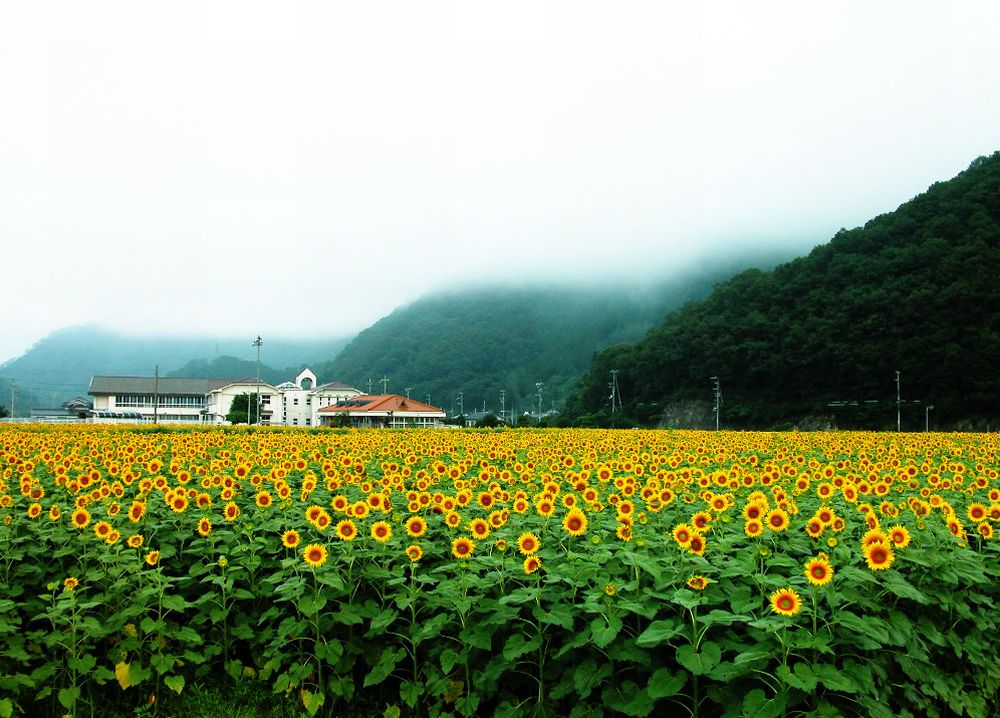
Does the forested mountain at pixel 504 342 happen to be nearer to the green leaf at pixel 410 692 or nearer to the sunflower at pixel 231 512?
the sunflower at pixel 231 512

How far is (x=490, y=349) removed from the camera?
146875 millimetres

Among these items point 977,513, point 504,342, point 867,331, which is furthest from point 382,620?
point 504,342

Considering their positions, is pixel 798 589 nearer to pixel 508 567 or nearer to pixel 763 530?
pixel 763 530

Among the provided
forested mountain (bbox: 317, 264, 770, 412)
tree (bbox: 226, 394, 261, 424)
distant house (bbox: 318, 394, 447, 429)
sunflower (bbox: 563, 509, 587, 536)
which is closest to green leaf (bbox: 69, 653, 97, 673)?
sunflower (bbox: 563, 509, 587, 536)

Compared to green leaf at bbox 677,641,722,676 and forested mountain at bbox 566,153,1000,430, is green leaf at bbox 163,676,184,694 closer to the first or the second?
green leaf at bbox 677,641,722,676

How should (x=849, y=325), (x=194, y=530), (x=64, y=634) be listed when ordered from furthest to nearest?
1. (x=849, y=325)
2. (x=194, y=530)
3. (x=64, y=634)

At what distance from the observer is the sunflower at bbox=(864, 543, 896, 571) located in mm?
4203

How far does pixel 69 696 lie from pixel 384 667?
2.05m

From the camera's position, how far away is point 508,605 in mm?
4469

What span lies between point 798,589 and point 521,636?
1.58 m

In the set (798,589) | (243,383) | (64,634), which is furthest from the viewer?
(243,383)

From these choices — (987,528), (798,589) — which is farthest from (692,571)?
(987,528)

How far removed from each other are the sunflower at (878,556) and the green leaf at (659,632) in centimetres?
119

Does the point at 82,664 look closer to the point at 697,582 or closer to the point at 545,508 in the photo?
the point at 545,508
